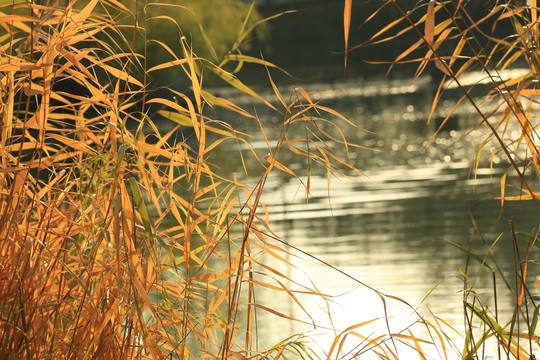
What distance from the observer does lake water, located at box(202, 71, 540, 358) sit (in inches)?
118

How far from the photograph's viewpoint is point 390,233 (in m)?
4.68

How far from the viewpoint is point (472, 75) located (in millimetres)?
20656

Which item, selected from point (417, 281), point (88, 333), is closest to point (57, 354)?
point (88, 333)

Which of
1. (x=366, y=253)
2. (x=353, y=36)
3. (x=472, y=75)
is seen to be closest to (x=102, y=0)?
(x=366, y=253)

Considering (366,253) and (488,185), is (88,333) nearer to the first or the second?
(366,253)

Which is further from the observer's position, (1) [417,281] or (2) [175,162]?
→ (1) [417,281]

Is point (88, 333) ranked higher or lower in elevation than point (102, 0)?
lower

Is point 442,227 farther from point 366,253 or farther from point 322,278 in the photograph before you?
point 322,278

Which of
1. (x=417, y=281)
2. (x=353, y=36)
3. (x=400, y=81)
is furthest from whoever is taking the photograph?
(x=353, y=36)

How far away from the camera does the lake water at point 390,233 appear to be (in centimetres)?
300

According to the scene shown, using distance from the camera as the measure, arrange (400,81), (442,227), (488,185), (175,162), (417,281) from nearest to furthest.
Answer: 1. (175,162)
2. (417,281)
3. (442,227)
4. (488,185)
5. (400,81)

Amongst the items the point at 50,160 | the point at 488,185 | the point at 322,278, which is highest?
the point at 488,185

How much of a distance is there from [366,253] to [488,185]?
1948mm

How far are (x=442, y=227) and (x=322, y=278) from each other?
1.19 meters
